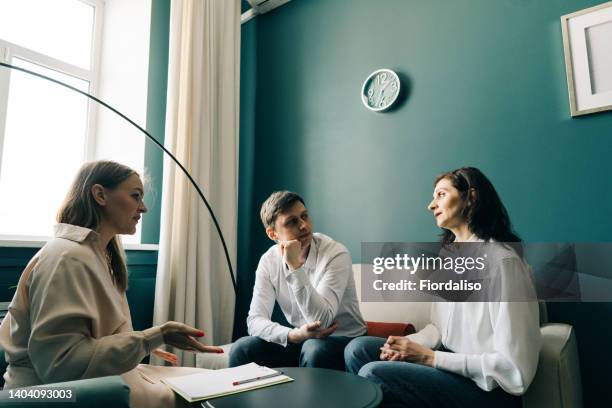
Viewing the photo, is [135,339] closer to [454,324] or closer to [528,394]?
Result: [454,324]

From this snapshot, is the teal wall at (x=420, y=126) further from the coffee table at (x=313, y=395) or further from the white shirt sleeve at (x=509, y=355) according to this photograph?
the coffee table at (x=313, y=395)

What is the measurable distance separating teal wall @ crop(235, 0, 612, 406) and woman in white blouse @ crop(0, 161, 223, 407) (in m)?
1.55

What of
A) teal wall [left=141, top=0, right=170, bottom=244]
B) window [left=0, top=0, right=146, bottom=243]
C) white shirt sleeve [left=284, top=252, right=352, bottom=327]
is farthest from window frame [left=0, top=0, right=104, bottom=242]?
white shirt sleeve [left=284, top=252, right=352, bottom=327]

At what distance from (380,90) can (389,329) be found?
1392mm

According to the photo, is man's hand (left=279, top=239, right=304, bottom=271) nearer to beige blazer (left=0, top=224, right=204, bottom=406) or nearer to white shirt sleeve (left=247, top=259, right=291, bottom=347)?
white shirt sleeve (left=247, top=259, right=291, bottom=347)

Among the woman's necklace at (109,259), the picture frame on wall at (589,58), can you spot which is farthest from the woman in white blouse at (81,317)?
the picture frame on wall at (589,58)

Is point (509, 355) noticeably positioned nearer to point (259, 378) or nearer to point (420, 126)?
point (259, 378)

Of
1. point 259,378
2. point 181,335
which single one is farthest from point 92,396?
point 259,378

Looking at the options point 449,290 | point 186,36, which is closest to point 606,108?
point 449,290

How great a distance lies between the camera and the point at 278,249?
→ 2.10 metres

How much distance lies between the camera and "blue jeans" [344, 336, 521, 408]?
122 cm

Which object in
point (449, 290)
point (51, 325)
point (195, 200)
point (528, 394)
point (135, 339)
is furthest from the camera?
point (195, 200)

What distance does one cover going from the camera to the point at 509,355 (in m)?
1.16

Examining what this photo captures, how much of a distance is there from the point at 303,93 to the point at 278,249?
1340mm
